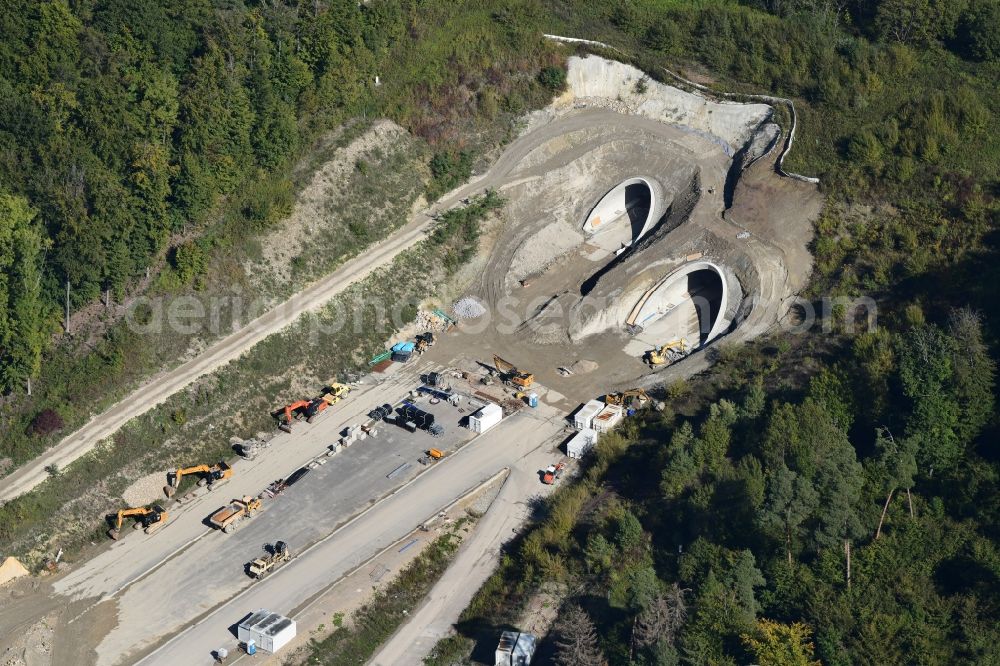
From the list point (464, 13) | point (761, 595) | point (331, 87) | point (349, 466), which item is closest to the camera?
point (761, 595)

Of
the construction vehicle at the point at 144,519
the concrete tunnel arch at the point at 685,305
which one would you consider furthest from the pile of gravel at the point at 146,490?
the concrete tunnel arch at the point at 685,305

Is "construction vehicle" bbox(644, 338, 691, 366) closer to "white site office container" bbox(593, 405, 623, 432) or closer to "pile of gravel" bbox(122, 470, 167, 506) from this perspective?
"white site office container" bbox(593, 405, 623, 432)

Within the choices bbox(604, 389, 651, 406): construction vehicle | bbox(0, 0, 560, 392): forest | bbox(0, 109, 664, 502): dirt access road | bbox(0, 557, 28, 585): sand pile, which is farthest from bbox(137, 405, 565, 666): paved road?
bbox(0, 0, 560, 392): forest

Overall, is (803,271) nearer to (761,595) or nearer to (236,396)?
(761,595)

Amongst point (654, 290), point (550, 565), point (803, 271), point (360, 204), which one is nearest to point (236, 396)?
point (360, 204)

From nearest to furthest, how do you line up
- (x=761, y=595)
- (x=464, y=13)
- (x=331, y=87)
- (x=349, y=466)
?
(x=761, y=595) < (x=349, y=466) < (x=331, y=87) < (x=464, y=13)

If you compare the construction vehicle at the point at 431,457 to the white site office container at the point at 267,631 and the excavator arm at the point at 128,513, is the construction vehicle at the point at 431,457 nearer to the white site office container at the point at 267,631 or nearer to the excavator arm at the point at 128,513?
the white site office container at the point at 267,631
